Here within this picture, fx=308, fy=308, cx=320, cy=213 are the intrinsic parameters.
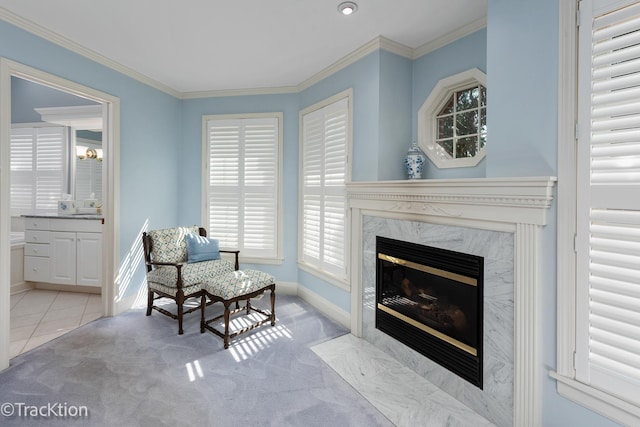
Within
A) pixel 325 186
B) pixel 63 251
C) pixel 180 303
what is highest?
pixel 325 186

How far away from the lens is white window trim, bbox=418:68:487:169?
2.47m

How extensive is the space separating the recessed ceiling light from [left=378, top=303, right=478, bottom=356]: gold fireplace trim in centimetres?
234

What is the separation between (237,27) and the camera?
8.38ft

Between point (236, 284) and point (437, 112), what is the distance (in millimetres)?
2431

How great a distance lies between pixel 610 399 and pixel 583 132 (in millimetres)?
1239

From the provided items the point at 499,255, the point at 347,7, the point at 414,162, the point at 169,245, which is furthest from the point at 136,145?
the point at 499,255

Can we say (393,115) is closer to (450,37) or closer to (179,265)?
(450,37)

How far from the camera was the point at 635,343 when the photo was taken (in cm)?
135

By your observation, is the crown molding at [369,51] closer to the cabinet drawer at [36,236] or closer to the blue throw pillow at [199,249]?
the blue throw pillow at [199,249]

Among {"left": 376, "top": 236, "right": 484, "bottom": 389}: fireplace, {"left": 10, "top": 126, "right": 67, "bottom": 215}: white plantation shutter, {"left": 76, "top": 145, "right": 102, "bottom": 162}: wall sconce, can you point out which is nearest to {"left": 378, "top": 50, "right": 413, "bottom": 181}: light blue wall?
{"left": 376, "top": 236, "right": 484, "bottom": 389}: fireplace

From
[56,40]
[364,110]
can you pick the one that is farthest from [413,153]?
[56,40]

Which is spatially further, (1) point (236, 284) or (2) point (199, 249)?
(2) point (199, 249)

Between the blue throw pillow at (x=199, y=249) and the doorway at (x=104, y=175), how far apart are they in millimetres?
779

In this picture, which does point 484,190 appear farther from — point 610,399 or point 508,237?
point 610,399
